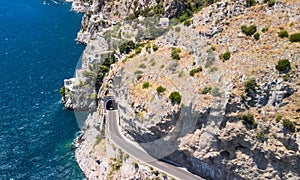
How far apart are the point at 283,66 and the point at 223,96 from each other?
29.9 feet

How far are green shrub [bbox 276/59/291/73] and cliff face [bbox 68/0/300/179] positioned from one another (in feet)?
1.47

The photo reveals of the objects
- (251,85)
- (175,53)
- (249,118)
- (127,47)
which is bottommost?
(249,118)

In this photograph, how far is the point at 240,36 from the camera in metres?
58.4

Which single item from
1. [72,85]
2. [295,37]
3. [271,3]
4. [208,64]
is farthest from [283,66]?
[72,85]

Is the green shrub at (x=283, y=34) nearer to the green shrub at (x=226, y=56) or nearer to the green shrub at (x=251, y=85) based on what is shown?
the green shrub at (x=226, y=56)

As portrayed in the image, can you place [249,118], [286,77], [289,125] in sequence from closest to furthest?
[289,125] < [286,77] < [249,118]

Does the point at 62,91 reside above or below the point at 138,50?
below

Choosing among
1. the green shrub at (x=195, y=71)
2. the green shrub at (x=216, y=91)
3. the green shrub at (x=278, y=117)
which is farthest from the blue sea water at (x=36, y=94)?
the green shrub at (x=278, y=117)

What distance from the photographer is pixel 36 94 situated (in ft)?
325

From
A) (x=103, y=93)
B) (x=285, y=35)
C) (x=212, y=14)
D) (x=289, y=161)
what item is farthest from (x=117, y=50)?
(x=289, y=161)

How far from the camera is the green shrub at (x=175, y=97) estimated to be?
58750 millimetres

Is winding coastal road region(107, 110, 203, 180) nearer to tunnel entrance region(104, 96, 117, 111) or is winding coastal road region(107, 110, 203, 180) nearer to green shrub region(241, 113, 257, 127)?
tunnel entrance region(104, 96, 117, 111)

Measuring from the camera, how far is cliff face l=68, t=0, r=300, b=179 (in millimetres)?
50875

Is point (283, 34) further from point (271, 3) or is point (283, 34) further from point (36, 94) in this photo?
point (36, 94)
